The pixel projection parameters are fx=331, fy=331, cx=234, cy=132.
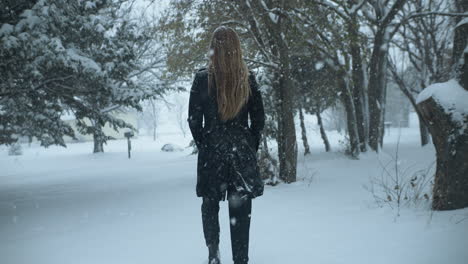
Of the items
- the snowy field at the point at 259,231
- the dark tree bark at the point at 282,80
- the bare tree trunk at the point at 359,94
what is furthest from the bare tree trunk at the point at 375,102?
the snowy field at the point at 259,231

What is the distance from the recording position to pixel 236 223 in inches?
105

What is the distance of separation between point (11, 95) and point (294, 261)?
264 inches

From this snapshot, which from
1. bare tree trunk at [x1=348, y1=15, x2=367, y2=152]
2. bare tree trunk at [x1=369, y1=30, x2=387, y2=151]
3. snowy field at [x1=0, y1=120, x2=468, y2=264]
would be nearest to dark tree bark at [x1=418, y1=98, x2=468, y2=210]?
snowy field at [x1=0, y1=120, x2=468, y2=264]

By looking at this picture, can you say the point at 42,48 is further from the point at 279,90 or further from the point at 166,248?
the point at 279,90

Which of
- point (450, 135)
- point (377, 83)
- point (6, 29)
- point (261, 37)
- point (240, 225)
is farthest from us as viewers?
point (377, 83)

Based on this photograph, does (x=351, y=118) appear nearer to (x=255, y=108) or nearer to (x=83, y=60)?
(x=83, y=60)

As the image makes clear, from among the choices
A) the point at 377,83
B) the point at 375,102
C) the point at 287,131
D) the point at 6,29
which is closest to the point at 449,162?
the point at 287,131

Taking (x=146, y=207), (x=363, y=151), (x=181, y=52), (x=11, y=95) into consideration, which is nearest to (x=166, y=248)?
(x=146, y=207)

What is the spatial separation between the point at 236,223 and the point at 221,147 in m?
0.64

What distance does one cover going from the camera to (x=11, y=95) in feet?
22.5

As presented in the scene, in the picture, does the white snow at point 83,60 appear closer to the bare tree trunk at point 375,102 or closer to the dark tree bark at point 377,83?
the dark tree bark at point 377,83

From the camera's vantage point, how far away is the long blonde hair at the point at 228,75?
252cm

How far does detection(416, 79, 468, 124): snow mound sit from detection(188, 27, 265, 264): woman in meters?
2.70

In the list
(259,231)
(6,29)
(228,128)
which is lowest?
(259,231)
